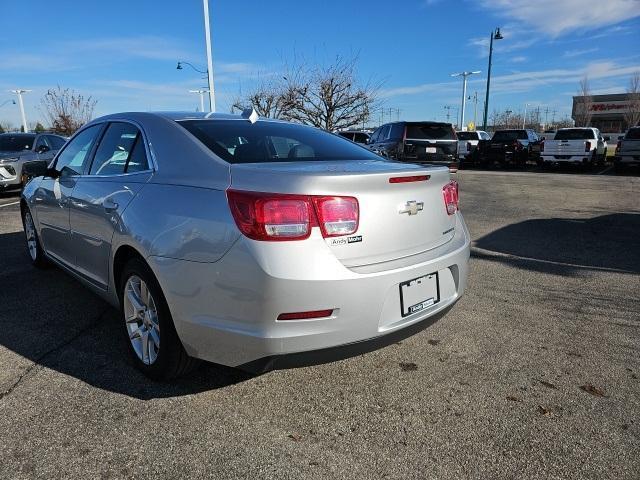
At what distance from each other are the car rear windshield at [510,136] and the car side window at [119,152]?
73.2 ft

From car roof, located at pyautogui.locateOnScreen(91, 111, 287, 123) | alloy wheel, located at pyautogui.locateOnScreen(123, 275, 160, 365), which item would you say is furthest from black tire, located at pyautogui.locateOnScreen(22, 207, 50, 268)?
alloy wheel, located at pyautogui.locateOnScreen(123, 275, 160, 365)

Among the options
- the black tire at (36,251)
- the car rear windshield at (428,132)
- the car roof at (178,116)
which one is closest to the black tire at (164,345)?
the car roof at (178,116)

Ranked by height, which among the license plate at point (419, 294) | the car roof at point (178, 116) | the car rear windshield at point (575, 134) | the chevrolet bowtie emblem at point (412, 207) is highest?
the car roof at point (178, 116)

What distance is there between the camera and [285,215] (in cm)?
231

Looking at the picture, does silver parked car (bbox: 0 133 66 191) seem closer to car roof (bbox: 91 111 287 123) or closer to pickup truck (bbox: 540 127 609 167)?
car roof (bbox: 91 111 287 123)

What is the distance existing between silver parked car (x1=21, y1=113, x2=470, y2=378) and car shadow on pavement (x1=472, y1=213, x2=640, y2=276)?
10.0 feet

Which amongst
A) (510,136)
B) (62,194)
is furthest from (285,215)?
(510,136)

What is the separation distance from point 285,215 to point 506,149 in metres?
22.6

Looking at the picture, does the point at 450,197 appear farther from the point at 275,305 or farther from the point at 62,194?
the point at 62,194

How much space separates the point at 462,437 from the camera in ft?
8.09

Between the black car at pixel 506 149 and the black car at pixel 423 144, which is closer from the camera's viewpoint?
the black car at pixel 423 144

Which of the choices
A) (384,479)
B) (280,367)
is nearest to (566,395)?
(384,479)

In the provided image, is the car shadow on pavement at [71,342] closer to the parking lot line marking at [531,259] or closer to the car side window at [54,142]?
the parking lot line marking at [531,259]

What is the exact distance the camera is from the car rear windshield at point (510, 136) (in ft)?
76.7
